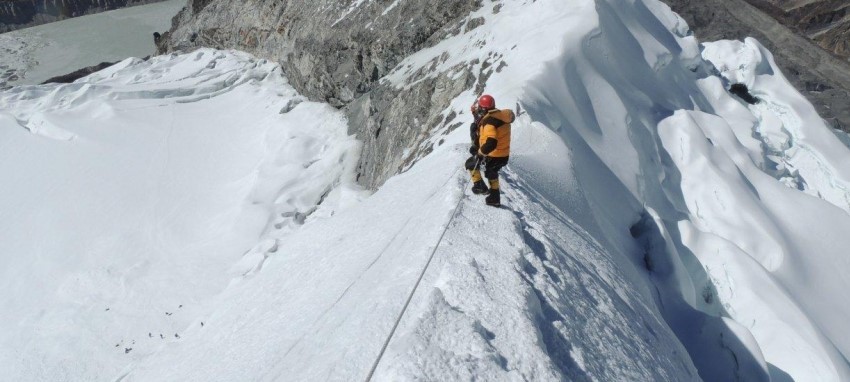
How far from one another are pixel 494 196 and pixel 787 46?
2007cm

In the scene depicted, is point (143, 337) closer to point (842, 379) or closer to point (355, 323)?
point (355, 323)

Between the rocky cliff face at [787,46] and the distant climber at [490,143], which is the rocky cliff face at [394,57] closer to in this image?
the rocky cliff face at [787,46]

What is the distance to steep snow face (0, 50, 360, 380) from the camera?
9.72 metres

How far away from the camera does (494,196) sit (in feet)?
18.9

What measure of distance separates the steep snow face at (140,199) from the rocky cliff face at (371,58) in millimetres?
828

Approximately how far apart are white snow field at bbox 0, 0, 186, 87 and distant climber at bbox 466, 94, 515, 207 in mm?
38319

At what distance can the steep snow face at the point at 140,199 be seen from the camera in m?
9.72

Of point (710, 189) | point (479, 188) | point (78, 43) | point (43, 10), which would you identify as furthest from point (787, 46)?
point (43, 10)

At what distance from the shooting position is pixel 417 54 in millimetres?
15117

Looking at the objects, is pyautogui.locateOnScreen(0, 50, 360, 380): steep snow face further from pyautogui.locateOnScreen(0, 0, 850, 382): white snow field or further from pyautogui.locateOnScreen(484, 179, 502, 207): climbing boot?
pyautogui.locateOnScreen(484, 179, 502, 207): climbing boot

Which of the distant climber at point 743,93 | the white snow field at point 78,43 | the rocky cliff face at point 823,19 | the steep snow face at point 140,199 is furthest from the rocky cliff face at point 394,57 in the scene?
the white snow field at point 78,43

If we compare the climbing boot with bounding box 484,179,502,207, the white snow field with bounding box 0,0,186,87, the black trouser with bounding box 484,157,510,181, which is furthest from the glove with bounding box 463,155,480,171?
the white snow field with bounding box 0,0,186,87

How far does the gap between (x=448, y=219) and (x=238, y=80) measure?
63.3 ft

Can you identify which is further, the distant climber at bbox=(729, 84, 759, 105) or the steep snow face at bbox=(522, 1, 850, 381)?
the distant climber at bbox=(729, 84, 759, 105)
